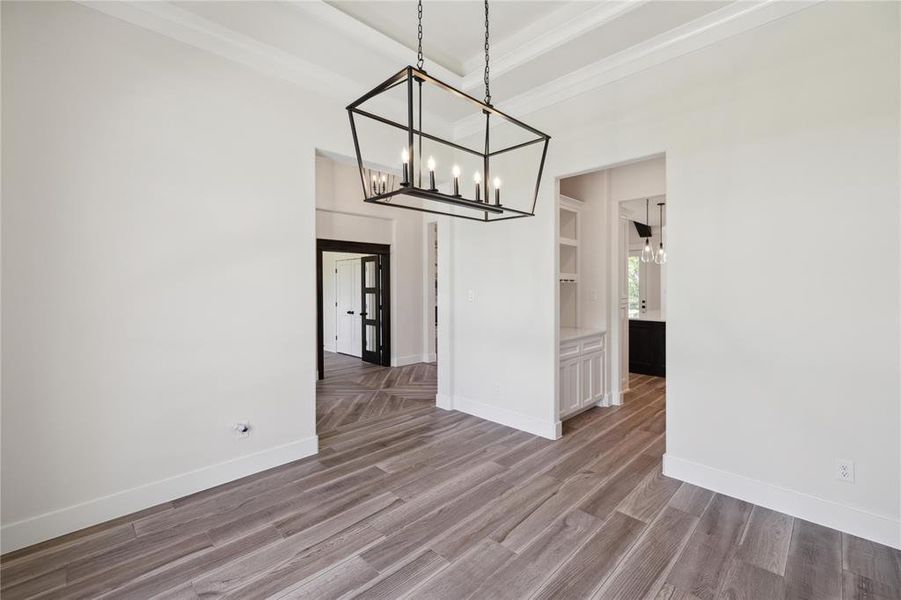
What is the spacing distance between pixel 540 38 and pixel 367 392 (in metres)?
4.33

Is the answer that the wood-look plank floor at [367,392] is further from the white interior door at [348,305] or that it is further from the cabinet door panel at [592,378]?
the cabinet door panel at [592,378]

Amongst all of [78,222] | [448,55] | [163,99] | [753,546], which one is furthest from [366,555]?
[448,55]

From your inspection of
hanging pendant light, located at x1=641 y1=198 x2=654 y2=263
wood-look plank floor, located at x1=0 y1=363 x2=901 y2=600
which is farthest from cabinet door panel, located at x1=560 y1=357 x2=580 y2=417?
hanging pendant light, located at x1=641 y1=198 x2=654 y2=263

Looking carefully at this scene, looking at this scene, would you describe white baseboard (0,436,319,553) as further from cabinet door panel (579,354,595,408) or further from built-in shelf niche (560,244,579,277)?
built-in shelf niche (560,244,579,277)

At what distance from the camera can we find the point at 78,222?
225 cm

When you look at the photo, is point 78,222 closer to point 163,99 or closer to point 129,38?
point 163,99

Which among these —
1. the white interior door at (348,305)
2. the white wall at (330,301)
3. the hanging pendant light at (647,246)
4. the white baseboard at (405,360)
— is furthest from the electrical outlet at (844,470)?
the white wall at (330,301)

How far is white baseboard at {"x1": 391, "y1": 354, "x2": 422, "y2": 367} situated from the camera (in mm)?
7082

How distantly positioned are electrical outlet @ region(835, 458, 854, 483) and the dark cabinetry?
152 inches

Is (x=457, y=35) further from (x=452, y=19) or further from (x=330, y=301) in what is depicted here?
(x=330, y=301)

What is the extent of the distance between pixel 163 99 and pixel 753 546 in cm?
431

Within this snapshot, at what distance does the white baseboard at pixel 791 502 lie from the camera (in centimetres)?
216

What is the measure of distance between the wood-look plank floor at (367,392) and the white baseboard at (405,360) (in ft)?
0.60

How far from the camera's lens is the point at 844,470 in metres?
2.27
